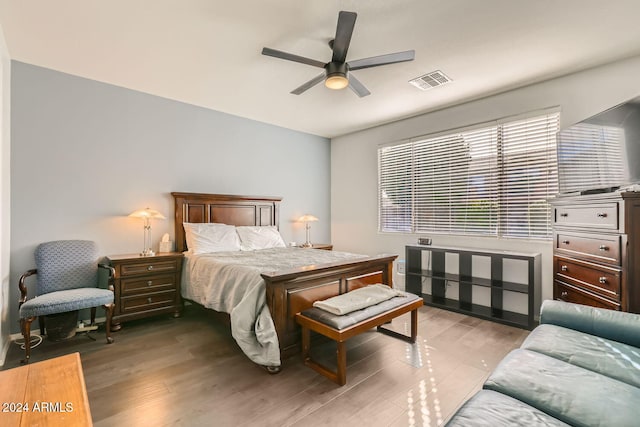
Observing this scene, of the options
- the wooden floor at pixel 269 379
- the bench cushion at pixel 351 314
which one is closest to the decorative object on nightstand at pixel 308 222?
the wooden floor at pixel 269 379

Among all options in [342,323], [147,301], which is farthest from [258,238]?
[342,323]

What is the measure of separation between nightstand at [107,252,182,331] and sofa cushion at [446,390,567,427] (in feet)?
11.0

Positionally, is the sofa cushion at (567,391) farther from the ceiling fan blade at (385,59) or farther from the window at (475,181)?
the window at (475,181)

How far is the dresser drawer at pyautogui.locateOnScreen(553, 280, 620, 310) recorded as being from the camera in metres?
2.10

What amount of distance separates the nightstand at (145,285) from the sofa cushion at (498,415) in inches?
132

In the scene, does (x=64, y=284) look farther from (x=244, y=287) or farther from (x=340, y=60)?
(x=340, y=60)

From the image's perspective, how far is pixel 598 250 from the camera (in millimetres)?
2207

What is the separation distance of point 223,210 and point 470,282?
11.6 feet

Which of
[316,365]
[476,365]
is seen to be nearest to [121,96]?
[316,365]

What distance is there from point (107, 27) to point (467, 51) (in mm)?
3130

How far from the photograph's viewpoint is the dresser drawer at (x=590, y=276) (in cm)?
205

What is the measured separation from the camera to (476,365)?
242 cm

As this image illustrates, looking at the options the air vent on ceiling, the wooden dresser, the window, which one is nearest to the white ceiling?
the air vent on ceiling

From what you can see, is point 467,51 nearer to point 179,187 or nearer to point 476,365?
point 476,365
